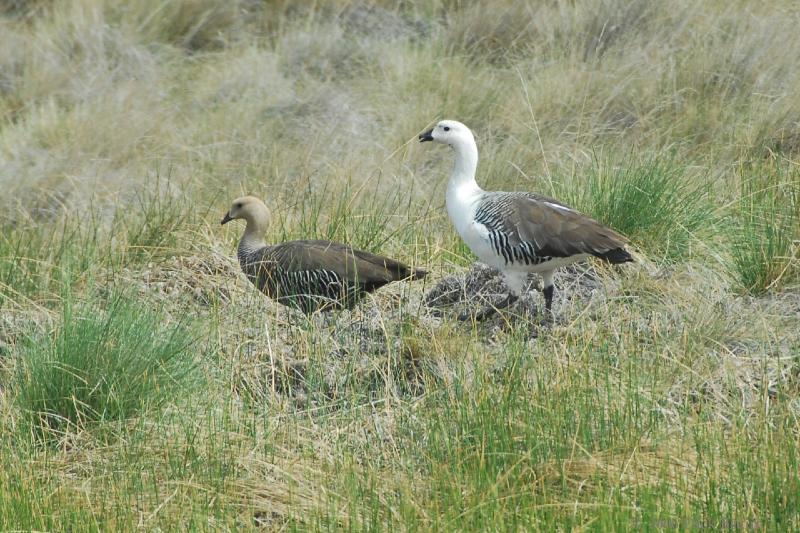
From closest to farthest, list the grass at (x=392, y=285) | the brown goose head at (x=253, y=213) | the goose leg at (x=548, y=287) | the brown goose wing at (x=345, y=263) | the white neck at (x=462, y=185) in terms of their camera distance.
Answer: the grass at (x=392, y=285) → the brown goose wing at (x=345, y=263) → the goose leg at (x=548, y=287) → the white neck at (x=462, y=185) → the brown goose head at (x=253, y=213)

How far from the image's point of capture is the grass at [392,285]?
4.25m

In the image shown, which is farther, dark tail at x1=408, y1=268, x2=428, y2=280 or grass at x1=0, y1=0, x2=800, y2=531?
dark tail at x1=408, y1=268, x2=428, y2=280

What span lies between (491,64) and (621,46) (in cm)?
121

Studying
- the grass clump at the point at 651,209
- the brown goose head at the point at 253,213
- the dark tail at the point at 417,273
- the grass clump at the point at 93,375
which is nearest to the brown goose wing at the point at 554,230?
the dark tail at the point at 417,273

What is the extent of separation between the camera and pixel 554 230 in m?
5.99

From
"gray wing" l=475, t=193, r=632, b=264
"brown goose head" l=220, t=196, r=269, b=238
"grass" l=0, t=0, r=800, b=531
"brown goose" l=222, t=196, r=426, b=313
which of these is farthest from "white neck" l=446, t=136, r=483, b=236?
"brown goose head" l=220, t=196, r=269, b=238

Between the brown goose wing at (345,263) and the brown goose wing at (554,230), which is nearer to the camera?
the brown goose wing at (554,230)

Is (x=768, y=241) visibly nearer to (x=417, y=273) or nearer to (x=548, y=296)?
(x=548, y=296)

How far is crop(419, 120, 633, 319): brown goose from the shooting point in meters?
5.91

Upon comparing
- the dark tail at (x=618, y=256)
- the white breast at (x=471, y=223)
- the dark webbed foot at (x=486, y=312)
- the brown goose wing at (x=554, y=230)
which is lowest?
the dark webbed foot at (x=486, y=312)

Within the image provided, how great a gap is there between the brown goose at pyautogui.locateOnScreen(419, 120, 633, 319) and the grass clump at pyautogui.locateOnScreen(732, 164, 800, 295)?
642mm

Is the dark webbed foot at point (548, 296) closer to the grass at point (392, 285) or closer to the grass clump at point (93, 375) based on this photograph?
the grass at point (392, 285)

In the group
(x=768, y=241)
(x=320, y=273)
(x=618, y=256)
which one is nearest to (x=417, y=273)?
(x=320, y=273)

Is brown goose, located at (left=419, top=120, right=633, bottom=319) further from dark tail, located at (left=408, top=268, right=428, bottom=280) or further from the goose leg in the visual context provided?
dark tail, located at (left=408, top=268, right=428, bottom=280)
